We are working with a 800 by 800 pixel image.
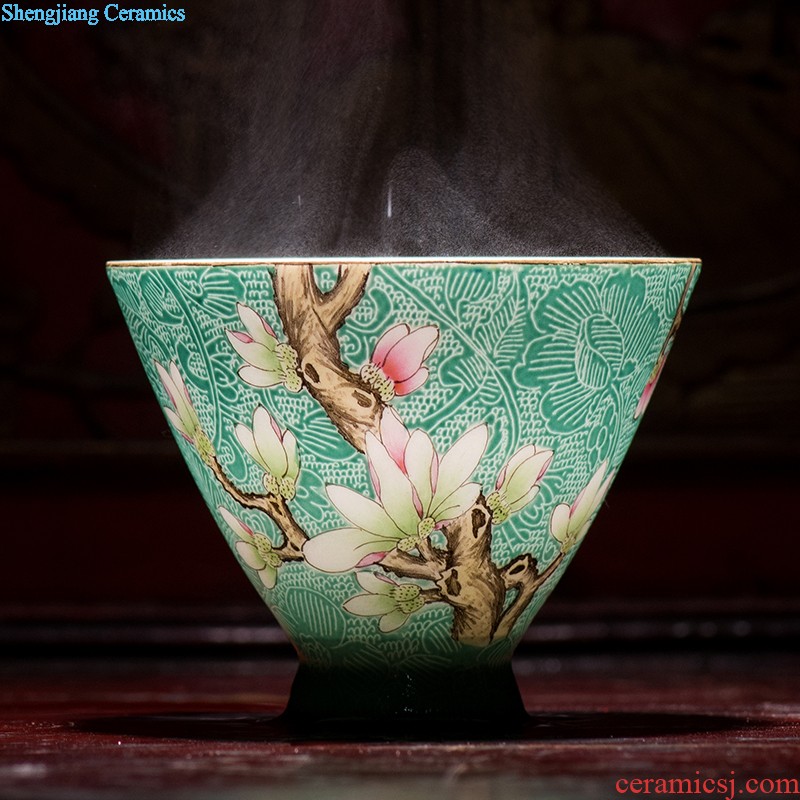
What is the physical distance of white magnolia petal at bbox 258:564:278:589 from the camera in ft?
1.75

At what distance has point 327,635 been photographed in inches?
20.9

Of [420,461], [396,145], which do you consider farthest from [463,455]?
[396,145]

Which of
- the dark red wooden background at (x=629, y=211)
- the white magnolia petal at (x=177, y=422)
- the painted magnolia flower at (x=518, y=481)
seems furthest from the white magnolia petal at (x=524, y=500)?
the dark red wooden background at (x=629, y=211)

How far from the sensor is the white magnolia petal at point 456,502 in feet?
1.66

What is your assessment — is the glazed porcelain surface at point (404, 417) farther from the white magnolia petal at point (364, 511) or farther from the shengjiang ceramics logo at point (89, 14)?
the shengjiang ceramics logo at point (89, 14)

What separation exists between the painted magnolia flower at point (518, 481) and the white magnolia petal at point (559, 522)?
14 mm

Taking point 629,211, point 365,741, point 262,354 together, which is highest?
point 629,211

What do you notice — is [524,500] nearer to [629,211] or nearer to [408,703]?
[408,703]

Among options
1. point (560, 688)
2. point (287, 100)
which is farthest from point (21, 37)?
point (560, 688)

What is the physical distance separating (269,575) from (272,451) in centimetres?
4

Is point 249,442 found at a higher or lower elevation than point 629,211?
lower

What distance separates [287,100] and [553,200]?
5.3 inches

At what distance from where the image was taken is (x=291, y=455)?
51 cm

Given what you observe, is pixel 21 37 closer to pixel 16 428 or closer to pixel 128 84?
pixel 128 84
